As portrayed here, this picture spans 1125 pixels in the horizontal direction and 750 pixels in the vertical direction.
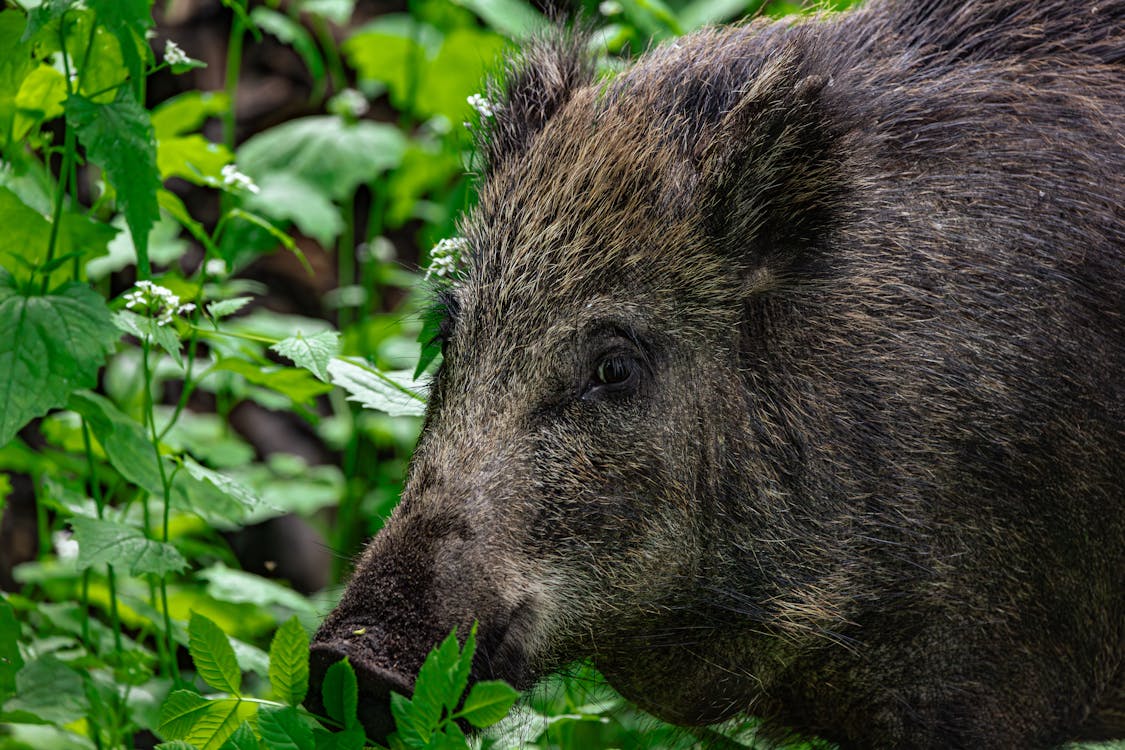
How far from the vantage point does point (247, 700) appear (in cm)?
285

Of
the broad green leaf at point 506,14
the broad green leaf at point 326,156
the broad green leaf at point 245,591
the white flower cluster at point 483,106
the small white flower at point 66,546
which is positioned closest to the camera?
the white flower cluster at point 483,106

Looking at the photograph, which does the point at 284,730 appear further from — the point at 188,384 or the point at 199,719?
the point at 188,384

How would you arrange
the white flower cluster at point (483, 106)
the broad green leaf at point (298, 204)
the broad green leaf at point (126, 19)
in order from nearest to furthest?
the broad green leaf at point (126, 19) < the white flower cluster at point (483, 106) < the broad green leaf at point (298, 204)

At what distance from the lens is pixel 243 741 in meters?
2.64

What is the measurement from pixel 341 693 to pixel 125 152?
1379 millimetres

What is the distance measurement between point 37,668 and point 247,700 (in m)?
1.08

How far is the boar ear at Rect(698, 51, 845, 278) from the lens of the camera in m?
3.37

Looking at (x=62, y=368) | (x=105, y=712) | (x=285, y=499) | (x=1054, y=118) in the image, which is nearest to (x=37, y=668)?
(x=105, y=712)

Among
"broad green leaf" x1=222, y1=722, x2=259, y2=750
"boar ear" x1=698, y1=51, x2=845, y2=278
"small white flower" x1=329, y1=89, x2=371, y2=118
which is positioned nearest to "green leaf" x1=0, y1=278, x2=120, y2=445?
"broad green leaf" x1=222, y1=722, x2=259, y2=750

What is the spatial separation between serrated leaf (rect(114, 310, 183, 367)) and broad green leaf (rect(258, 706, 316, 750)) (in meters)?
1.01

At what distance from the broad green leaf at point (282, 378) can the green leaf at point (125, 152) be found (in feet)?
1.66

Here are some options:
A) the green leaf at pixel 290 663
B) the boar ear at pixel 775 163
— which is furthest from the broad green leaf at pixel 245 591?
the boar ear at pixel 775 163

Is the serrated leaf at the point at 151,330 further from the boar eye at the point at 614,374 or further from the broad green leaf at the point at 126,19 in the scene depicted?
the boar eye at the point at 614,374

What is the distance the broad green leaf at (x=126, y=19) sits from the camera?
10.2 ft
